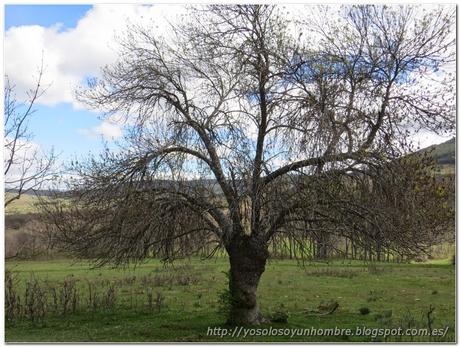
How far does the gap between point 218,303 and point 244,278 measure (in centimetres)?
351

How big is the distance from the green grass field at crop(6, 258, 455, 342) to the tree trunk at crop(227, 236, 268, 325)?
0.60 m

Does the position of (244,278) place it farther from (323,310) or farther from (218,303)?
(323,310)

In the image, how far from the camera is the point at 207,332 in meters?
12.9

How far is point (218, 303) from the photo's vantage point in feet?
53.9

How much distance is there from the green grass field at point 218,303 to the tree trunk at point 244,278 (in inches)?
23.5

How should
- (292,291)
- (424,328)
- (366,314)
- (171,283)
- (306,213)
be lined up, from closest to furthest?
(306,213) < (424,328) < (366,314) < (292,291) < (171,283)

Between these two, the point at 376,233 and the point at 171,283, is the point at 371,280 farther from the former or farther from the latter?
the point at 376,233

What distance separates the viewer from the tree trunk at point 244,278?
13.2 meters

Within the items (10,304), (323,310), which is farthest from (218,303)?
(10,304)

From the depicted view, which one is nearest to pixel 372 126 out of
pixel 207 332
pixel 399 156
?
pixel 399 156

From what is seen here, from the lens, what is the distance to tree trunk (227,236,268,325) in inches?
519

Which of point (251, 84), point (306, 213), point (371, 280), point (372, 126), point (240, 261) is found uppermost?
point (251, 84)

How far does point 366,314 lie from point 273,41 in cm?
902

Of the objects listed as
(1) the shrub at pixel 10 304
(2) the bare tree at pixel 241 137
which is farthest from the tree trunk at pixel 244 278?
(1) the shrub at pixel 10 304
